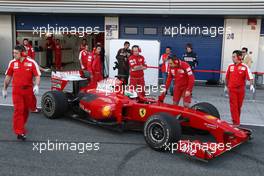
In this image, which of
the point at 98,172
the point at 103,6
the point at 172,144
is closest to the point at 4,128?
the point at 98,172

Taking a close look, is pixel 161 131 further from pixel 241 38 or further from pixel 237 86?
pixel 241 38

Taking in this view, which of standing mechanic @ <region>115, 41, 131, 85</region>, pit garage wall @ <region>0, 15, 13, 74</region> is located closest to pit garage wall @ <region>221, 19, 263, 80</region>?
standing mechanic @ <region>115, 41, 131, 85</region>

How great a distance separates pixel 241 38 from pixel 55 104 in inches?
374

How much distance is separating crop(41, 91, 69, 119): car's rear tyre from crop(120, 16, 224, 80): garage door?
327 inches

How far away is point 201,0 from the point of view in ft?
45.4

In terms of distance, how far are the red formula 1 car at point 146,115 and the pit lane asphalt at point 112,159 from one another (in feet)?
0.68

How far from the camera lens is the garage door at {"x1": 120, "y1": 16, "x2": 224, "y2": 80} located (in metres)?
14.8

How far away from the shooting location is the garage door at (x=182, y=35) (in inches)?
583

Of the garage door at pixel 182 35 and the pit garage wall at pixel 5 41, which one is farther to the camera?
the pit garage wall at pixel 5 41

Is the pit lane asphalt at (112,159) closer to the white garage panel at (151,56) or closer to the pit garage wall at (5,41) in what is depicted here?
the white garage panel at (151,56)

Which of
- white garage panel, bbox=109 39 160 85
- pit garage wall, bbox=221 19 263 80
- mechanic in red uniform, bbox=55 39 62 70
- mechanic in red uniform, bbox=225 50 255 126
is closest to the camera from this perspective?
mechanic in red uniform, bbox=225 50 255 126

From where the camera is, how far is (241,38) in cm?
1448

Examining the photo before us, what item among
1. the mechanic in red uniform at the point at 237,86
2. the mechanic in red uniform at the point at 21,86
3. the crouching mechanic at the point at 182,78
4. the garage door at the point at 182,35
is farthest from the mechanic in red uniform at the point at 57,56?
the mechanic in red uniform at the point at 237,86

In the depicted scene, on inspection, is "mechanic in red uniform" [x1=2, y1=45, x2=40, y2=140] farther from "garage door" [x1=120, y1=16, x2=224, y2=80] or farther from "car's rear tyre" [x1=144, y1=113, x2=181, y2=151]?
"garage door" [x1=120, y1=16, x2=224, y2=80]
